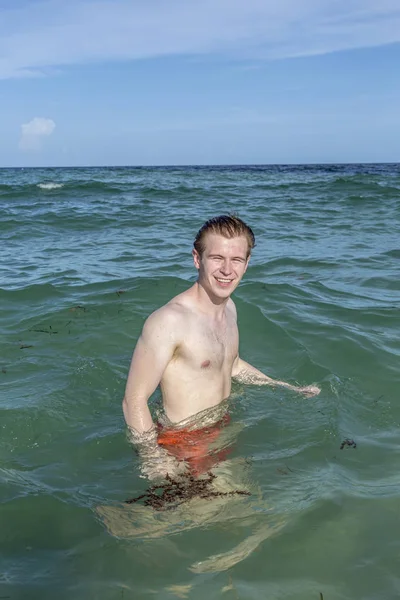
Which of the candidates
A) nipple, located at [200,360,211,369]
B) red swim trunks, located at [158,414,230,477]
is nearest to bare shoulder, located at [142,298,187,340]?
nipple, located at [200,360,211,369]

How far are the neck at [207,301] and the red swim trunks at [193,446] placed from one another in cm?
82

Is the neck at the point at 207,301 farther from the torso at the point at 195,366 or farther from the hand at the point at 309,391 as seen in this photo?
the hand at the point at 309,391

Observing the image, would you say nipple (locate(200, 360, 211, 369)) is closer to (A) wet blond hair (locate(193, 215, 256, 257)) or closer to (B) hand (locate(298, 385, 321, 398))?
(A) wet blond hair (locate(193, 215, 256, 257))

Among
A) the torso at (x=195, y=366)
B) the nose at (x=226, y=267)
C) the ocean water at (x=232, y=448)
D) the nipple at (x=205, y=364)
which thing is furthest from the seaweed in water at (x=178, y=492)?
the nose at (x=226, y=267)

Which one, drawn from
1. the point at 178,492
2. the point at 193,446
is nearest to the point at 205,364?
the point at 193,446

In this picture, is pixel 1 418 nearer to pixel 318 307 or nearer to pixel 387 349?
pixel 387 349

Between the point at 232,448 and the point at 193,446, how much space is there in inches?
13.8

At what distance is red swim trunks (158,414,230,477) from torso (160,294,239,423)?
11 centimetres

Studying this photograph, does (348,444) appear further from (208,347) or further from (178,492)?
(178,492)

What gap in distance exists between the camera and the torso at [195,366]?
390 centimetres

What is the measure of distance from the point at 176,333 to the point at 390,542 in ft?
5.51

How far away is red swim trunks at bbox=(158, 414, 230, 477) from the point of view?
12.6 ft

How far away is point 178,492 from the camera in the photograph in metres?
3.49

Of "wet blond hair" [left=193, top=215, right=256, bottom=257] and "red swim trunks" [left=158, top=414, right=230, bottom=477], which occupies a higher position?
"wet blond hair" [left=193, top=215, right=256, bottom=257]
